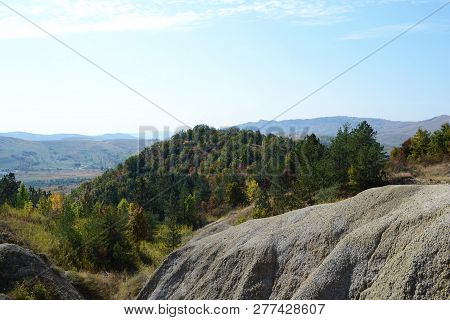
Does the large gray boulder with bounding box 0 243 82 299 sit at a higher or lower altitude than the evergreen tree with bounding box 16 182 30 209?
higher

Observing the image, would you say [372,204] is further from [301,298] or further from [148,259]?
[148,259]

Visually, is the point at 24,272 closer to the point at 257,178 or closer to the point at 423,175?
the point at 423,175

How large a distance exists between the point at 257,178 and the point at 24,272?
9254 cm

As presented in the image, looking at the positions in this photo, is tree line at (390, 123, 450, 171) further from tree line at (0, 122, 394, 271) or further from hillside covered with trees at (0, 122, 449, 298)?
tree line at (0, 122, 394, 271)

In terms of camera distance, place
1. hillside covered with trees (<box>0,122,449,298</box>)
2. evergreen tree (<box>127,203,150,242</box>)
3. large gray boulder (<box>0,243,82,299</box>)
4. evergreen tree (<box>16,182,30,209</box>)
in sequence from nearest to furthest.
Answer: large gray boulder (<box>0,243,82,299</box>) < hillside covered with trees (<box>0,122,449,298</box>) < evergreen tree (<box>127,203,150,242</box>) < evergreen tree (<box>16,182,30,209</box>)

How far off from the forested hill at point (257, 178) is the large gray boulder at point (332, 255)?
37456 millimetres

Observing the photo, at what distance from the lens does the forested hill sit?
63375 millimetres

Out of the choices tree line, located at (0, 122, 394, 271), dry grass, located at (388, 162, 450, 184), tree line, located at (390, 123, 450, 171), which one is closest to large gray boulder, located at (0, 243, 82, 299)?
tree line, located at (0, 122, 394, 271)

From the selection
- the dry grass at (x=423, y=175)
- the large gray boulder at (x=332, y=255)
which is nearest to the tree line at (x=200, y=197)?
the dry grass at (x=423, y=175)

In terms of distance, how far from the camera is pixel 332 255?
17469mm

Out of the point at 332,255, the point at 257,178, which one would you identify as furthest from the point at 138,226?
the point at 332,255

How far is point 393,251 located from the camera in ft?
51.6

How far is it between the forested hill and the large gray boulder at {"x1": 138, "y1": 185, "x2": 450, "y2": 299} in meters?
37.5

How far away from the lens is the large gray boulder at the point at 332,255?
47.7 feet
